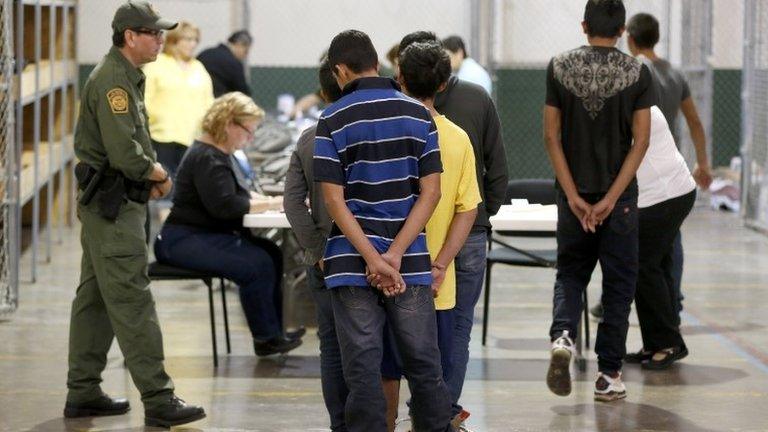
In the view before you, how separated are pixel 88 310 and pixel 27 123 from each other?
621 centimetres

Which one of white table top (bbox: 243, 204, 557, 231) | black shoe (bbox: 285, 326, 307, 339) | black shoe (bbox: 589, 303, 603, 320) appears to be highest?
white table top (bbox: 243, 204, 557, 231)

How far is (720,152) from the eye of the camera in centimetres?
1484

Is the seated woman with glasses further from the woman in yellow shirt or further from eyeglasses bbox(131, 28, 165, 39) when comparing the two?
the woman in yellow shirt

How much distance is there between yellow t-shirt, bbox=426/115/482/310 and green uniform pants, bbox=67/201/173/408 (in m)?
1.38

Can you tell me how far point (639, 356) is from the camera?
6.79m

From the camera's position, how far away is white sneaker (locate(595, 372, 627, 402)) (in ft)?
19.8

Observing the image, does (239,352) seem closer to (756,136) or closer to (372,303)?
(372,303)

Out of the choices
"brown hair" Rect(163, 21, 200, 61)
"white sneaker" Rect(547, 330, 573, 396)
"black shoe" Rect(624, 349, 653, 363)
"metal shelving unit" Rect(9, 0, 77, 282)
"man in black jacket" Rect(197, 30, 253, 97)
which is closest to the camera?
"white sneaker" Rect(547, 330, 573, 396)

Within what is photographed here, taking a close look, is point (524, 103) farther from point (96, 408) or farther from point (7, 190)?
point (96, 408)

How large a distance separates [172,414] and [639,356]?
2.29 metres

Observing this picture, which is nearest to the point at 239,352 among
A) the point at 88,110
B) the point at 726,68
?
the point at 88,110

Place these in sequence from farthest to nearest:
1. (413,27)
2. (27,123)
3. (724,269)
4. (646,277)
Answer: (413,27) < (27,123) < (724,269) < (646,277)

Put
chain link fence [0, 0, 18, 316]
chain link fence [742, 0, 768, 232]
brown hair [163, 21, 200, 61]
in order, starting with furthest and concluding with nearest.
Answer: chain link fence [742, 0, 768, 232] → brown hair [163, 21, 200, 61] → chain link fence [0, 0, 18, 316]

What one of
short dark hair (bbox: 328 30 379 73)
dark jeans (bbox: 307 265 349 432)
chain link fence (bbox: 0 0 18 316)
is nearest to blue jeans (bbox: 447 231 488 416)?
dark jeans (bbox: 307 265 349 432)
